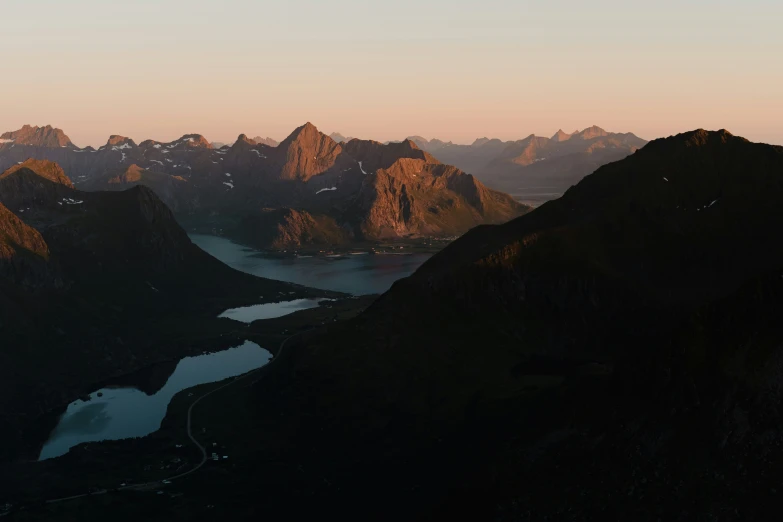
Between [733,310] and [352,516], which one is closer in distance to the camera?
[733,310]

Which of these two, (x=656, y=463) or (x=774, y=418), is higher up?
(x=774, y=418)

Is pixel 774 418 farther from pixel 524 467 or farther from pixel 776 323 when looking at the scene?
pixel 524 467

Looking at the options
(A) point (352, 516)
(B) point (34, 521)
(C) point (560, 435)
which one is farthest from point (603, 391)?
(B) point (34, 521)

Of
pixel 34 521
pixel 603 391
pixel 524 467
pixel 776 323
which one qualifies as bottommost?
pixel 34 521

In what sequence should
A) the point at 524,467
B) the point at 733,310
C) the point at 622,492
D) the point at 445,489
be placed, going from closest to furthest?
1. the point at 622,492
2. the point at 733,310
3. the point at 524,467
4. the point at 445,489

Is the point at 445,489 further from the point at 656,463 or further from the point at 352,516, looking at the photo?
the point at 656,463

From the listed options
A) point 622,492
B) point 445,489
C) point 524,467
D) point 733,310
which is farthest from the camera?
point 445,489

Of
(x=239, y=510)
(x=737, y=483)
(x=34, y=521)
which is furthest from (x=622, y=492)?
(x=34, y=521)

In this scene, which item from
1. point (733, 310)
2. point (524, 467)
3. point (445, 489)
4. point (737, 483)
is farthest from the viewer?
point (445, 489)

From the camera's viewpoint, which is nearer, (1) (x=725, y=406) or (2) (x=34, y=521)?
(1) (x=725, y=406)
